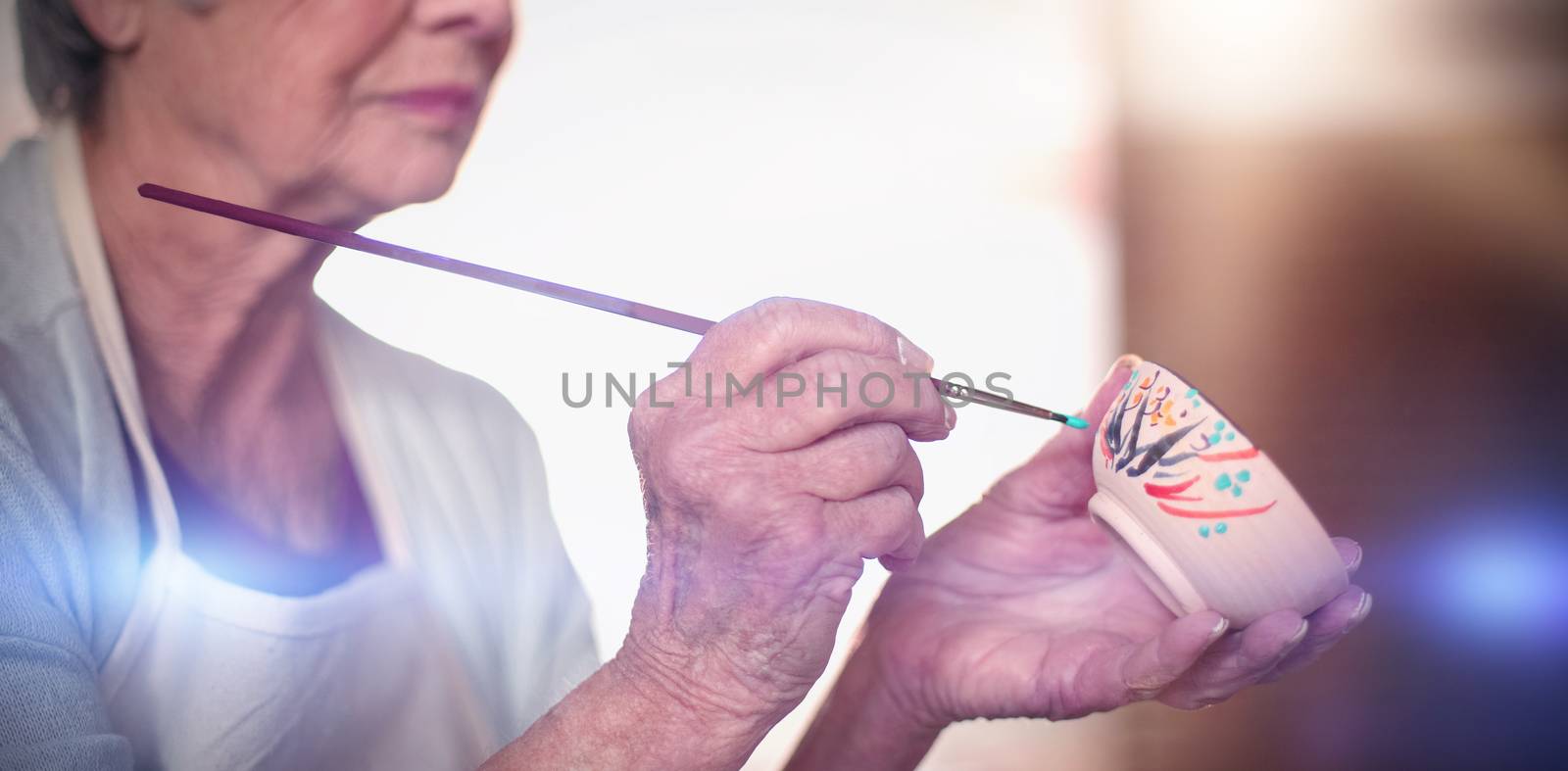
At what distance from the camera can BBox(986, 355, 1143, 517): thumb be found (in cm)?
91

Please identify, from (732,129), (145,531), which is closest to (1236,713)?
(732,129)

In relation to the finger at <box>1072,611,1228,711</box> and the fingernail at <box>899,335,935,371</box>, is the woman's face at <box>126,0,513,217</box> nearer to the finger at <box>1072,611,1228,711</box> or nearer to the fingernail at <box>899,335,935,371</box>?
the fingernail at <box>899,335,935,371</box>

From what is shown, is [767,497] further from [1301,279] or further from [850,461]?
[1301,279]

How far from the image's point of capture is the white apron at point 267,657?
82 cm

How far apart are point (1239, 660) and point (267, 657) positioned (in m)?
0.78

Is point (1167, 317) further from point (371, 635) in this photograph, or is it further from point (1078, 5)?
point (371, 635)

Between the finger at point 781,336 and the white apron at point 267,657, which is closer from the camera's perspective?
the finger at point 781,336

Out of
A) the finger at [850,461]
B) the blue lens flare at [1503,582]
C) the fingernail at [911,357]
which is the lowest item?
the blue lens flare at [1503,582]

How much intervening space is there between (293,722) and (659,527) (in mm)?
426

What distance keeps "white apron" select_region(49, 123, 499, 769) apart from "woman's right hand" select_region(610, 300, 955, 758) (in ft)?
1.09

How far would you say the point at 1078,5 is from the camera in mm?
1832

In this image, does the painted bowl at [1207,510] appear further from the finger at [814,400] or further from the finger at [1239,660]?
the finger at [814,400]

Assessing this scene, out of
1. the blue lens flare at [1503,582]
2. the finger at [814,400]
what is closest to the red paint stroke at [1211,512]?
the finger at [814,400]

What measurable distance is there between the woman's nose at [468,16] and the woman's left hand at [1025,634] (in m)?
0.65
